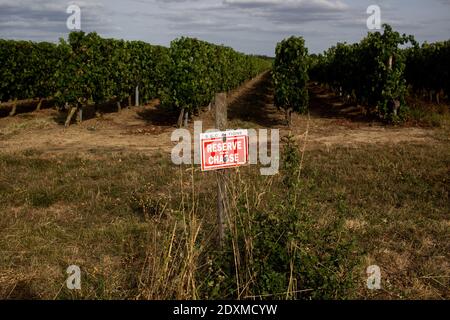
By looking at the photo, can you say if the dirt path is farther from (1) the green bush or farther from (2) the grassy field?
(2) the grassy field

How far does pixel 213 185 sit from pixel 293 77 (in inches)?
373

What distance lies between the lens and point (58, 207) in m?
7.09

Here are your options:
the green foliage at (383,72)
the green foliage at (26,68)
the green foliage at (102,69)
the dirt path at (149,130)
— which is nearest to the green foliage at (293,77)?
the dirt path at (149,130)

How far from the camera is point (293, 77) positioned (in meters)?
16.6

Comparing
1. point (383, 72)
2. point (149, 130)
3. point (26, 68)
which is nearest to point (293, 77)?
point (383, 72)

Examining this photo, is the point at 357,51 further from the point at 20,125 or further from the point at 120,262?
the point at 120,262

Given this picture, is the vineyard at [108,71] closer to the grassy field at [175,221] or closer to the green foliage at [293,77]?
the green foliage at [293,77]

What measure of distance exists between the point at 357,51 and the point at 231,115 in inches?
254

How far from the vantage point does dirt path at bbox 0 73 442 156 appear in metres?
13.0

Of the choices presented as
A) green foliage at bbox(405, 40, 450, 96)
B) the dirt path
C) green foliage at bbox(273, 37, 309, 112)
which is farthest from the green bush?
green foliage at bbox(405, 40, 450, 96)

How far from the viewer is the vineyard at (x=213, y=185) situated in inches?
160

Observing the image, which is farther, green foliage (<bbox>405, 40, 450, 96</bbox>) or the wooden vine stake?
green foliage (<bbox>405, 40, 450, 96</bbox>)

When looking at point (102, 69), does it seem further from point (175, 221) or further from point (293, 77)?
point (175, 221)

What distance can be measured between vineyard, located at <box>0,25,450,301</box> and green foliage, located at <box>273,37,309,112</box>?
5cm
